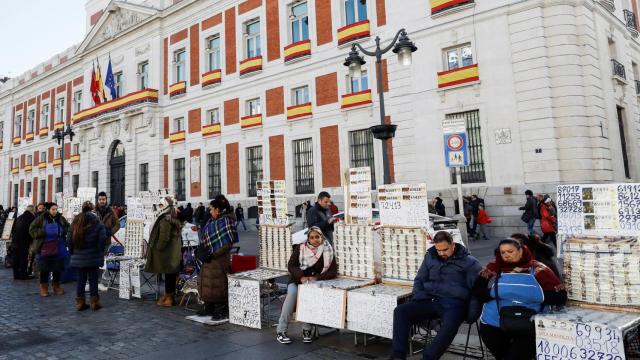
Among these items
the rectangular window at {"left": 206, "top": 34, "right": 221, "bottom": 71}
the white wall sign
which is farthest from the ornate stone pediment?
the white wall sign

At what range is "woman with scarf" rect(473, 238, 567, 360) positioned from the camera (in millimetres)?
4105

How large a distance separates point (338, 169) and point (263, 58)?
306 inches

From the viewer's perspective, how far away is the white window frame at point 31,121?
42469mm

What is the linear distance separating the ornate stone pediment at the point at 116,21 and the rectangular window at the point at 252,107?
33.9 ft

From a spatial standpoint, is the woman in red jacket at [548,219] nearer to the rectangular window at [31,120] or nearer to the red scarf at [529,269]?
the red scarf at [529,269]

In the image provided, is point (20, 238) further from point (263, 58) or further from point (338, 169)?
point (263, 58)

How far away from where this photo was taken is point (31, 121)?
141 feet

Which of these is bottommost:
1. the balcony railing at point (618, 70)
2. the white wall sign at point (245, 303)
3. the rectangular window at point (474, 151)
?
the white wall sign at point (245, 303)

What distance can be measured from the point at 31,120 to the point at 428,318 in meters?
48.7

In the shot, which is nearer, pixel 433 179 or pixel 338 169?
pixel 433 179

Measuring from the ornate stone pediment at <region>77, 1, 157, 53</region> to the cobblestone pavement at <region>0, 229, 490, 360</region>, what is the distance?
25.6 m

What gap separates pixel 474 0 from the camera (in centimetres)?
1644

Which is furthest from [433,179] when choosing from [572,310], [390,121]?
[572,310]

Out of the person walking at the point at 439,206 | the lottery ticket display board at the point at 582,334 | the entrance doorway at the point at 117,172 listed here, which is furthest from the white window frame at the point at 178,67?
the lottery ticket display board at the point at 582,334
